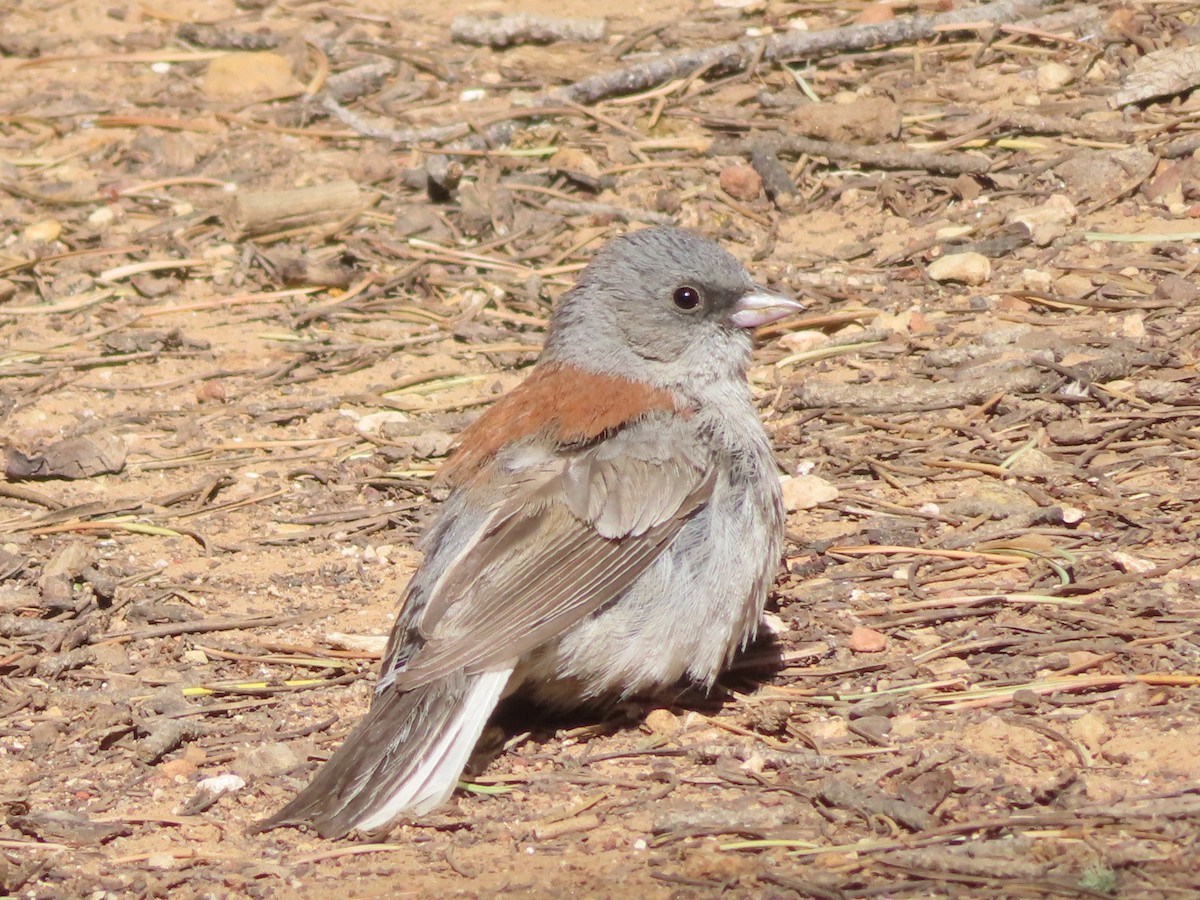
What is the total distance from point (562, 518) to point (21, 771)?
1725mm

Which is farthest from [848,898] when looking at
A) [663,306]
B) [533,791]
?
[663,306]

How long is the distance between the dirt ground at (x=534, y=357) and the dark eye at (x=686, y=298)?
35.5 inches

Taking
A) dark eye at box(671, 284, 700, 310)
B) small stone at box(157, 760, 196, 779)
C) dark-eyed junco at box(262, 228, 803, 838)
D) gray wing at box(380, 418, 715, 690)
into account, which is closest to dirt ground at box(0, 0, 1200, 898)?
small stone at box(157, 760, 196, 779)

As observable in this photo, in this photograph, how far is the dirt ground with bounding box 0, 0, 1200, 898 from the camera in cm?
388

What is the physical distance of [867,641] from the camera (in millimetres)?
4676

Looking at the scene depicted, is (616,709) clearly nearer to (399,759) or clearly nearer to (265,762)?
(399,759)

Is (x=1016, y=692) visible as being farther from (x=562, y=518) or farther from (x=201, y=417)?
(x=201, y=417)

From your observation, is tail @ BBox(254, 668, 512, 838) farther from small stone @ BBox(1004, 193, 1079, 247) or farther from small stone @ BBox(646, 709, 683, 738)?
small stone @ BBox(1004, 193, 1079, 247)

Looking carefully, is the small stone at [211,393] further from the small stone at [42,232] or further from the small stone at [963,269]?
the small stone at [963,269]

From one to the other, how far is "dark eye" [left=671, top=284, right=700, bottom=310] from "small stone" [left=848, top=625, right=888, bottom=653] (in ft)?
4.01

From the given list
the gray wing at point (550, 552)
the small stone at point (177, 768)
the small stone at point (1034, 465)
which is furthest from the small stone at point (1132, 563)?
the small stone at point (177, 768)

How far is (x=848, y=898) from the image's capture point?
3.37m

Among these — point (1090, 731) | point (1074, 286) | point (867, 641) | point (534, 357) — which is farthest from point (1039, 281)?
point (1090, 731)

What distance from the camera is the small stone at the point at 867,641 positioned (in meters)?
4.67
